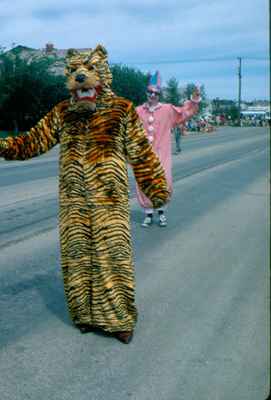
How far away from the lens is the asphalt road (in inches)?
132

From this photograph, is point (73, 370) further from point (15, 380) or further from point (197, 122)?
point (197, 122)

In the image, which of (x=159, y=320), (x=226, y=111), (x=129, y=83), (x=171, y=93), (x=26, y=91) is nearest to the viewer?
(x=159, y=320)

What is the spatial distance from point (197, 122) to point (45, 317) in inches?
2262

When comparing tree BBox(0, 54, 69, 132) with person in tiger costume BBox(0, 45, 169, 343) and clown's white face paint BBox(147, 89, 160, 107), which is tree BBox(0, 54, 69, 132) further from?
person in tiger costume BBox(0, 45, 169, 343)

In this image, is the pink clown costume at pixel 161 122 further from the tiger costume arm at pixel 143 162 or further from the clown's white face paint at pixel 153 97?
the tiger costume arm at pixel 143 162

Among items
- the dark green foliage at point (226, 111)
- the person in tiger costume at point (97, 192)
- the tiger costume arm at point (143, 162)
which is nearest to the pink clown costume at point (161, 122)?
the tiger costume arm at point (143, 162)

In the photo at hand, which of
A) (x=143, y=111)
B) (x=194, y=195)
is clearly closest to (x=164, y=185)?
(x=143, y=111)

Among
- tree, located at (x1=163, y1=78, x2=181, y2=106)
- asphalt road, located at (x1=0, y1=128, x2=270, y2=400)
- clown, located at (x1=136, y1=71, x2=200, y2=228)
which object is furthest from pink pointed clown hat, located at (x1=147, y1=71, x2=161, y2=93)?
tree, located at (x1=163, y1=78, x2=181, y2=106)

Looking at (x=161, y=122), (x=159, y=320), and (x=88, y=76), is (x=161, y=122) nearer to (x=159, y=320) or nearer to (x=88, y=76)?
(x=159, y=320)

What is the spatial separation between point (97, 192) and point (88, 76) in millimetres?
754

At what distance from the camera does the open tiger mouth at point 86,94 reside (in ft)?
12.5

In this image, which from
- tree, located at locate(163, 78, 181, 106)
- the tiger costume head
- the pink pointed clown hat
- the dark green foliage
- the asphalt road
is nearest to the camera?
the asphalt road

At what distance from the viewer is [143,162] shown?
4.03 metres

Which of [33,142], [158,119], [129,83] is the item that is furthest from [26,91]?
[33,142]
